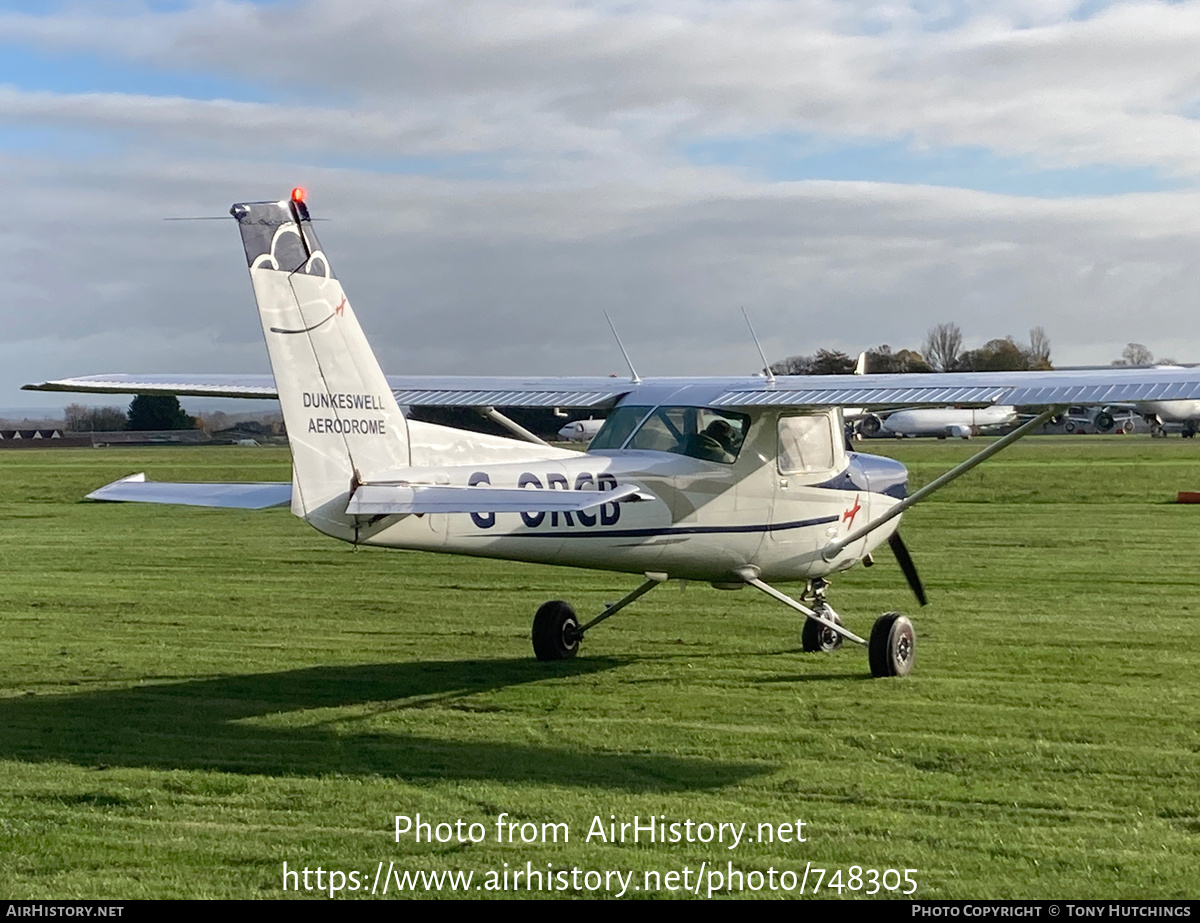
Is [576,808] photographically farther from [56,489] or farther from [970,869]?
[56,489]

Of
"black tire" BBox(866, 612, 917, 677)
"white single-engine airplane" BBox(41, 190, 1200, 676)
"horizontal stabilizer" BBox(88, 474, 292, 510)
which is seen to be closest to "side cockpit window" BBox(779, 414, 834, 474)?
"white single-engine airplane" BBox(41, 190, 1200, 676)

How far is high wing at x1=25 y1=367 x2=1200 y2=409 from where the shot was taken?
9.41 metres

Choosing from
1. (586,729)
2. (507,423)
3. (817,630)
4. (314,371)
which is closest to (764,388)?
(817,630)

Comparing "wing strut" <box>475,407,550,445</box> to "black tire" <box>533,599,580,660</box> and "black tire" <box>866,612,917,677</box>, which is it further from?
"black tire" <box>866,612,917,677</box>

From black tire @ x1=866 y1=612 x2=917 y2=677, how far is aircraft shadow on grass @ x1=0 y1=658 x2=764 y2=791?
2.05m

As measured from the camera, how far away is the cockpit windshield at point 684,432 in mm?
10008

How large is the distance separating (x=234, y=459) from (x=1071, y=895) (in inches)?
2277

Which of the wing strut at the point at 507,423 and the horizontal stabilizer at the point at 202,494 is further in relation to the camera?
the wing strut at the point at 507,423

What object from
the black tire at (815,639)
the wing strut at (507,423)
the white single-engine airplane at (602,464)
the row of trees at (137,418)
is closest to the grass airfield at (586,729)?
the black tire at (815,639)

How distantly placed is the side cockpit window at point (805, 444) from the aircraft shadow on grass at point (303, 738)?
2122mm

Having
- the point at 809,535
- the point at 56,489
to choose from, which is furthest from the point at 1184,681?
the point at 56,489

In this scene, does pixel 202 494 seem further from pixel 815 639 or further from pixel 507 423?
pixel 815 639

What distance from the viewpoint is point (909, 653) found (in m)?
10.3

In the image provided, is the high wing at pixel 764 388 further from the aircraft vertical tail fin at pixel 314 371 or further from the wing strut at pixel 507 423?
the aircraft vertical tail fin at pixel 314 371
